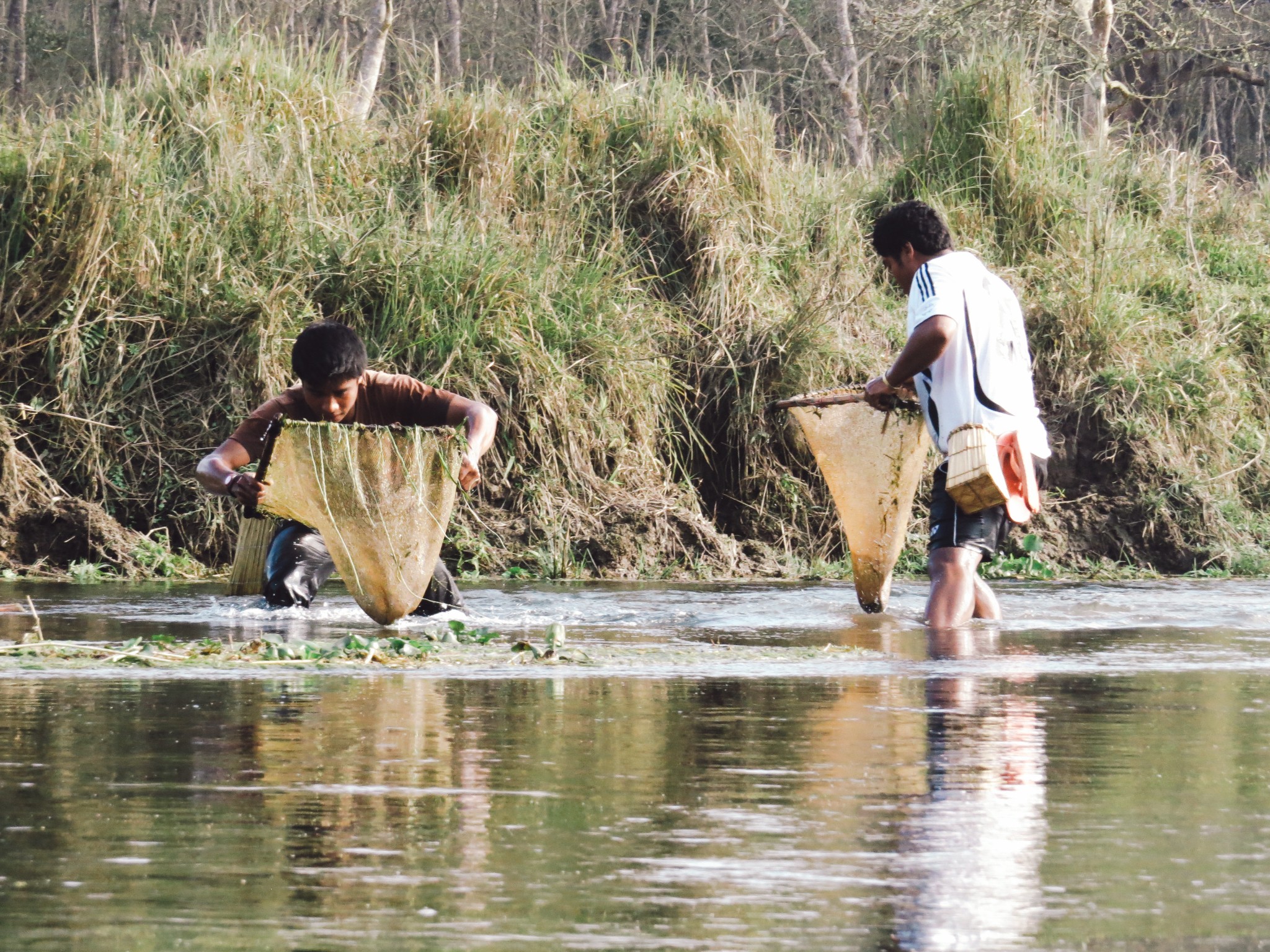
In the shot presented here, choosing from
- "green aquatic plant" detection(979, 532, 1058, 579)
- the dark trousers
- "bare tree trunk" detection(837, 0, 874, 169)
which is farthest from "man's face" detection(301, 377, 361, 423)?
"bare tree trunk" detection(837, 0, 874, 169)

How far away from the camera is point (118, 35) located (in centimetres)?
2911

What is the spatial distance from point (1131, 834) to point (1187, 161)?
1393 cm

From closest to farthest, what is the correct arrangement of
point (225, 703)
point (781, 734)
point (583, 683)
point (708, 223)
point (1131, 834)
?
point (1131, 834), point (781, 734), point (225, 703), point (583, 683), point (708, 223)

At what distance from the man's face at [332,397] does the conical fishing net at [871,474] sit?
2.17 meters

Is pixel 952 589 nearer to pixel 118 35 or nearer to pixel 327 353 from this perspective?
pixel 327 353

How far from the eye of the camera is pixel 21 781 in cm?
405

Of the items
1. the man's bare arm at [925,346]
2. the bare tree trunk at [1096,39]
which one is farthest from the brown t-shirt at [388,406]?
the bare tree trunk at [1096,39]

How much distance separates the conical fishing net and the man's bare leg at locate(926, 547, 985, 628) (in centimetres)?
98

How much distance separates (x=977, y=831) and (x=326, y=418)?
4.85 meters

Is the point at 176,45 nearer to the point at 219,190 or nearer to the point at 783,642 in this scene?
the point at 219,190

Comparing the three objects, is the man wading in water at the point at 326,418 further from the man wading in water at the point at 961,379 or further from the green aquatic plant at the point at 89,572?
the green aquatic plant at the point at 89,572

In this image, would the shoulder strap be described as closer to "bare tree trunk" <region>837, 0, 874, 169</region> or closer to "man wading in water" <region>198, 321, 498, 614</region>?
"man wading in water" <region>198, 321, 498, 614</region>

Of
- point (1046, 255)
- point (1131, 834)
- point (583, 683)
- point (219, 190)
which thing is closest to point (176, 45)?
point (219, 190)

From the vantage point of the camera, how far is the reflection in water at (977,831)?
2.87 metres
